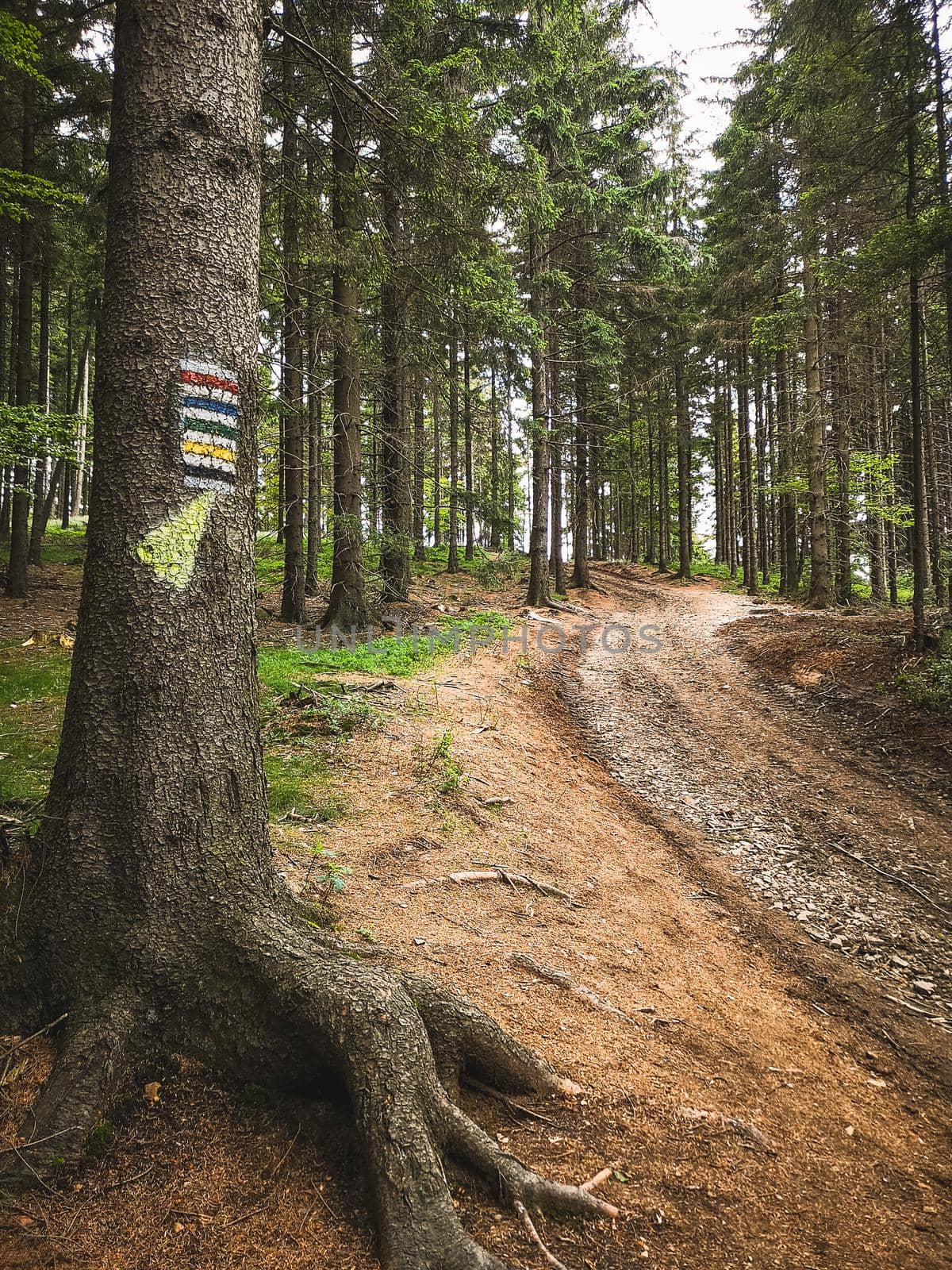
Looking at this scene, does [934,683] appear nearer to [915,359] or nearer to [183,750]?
[915,359]

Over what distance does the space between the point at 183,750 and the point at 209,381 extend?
1563 mm

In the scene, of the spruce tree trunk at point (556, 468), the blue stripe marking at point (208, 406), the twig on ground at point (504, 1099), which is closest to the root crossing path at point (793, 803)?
the twig on ground at point (504, 1099)

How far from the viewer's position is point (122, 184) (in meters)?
2.52

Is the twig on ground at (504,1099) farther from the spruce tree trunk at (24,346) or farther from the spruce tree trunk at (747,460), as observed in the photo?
the spruce tree trunk at (747,460)

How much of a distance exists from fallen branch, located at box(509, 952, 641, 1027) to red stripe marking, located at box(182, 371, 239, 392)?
3.46 metres

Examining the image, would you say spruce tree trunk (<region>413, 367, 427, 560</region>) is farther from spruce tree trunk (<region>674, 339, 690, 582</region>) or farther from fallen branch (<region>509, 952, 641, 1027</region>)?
spruce tree trunk (<region>674, 339, 690, 582</region>)

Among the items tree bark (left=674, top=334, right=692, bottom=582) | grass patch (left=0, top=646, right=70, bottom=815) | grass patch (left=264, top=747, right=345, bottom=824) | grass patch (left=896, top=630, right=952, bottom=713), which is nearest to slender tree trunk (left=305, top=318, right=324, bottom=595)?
grass patch (left=0, top=646, right=70, bottom=815)

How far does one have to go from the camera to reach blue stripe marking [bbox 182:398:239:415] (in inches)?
98.4

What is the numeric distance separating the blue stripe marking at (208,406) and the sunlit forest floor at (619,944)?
2135 millimetres

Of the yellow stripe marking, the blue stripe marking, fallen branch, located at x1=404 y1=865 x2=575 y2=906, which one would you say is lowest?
fallen branch, located at x1=404 y1=865 x2=575 y2=906

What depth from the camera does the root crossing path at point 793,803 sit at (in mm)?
4711

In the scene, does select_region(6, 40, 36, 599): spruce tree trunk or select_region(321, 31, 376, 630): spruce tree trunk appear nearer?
select_region(321, 31, 376, 630): spruce tree trunk

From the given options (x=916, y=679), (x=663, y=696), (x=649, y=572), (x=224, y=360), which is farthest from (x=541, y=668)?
(x=649, y=572)

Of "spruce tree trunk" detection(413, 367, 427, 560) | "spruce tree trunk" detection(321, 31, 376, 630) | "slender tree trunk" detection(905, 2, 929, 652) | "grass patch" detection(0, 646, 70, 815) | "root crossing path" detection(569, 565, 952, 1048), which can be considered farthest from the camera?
"spruce tree trunk" detection(413, 367, 427, 560)
